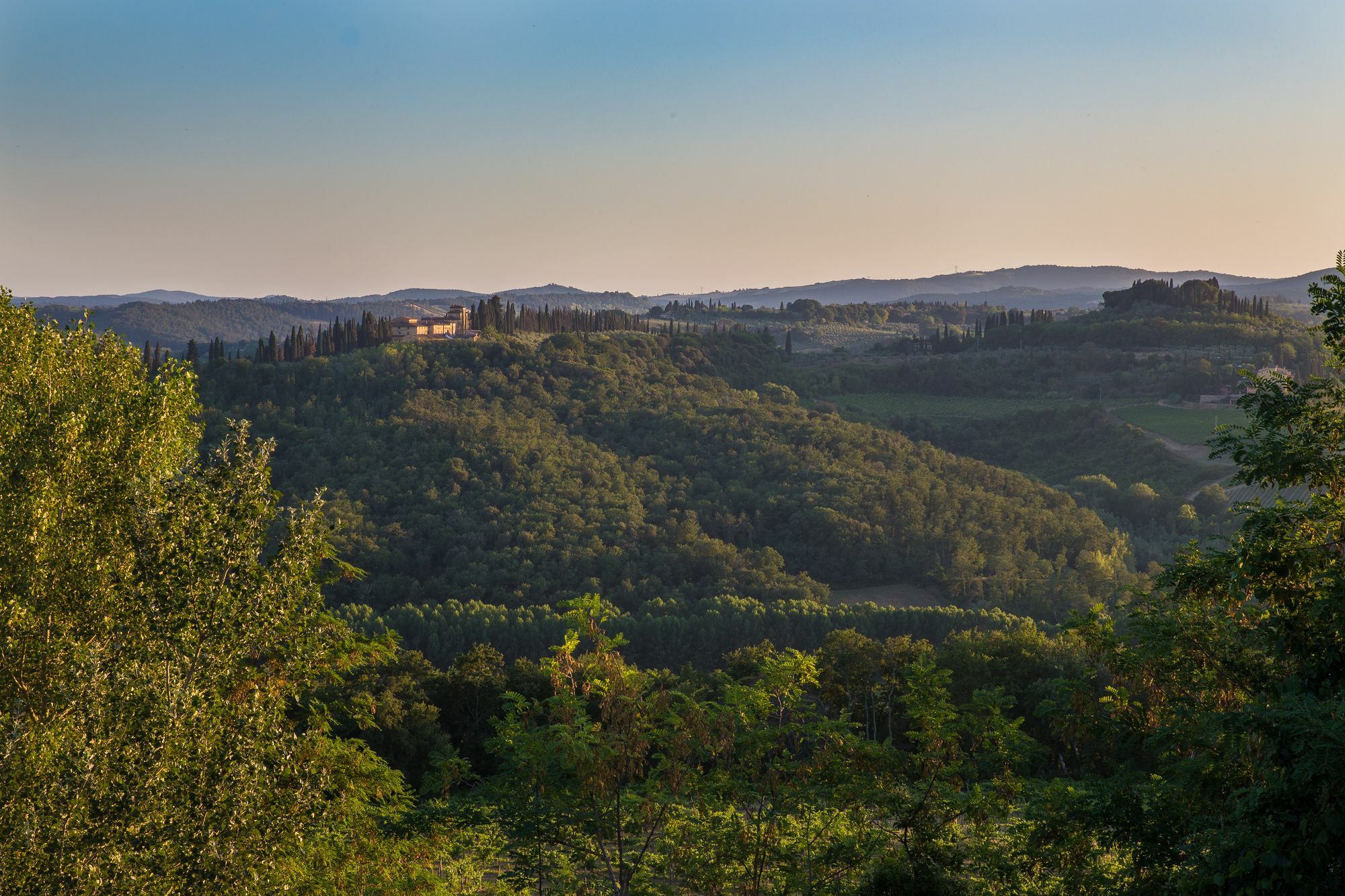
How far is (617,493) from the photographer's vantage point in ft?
279

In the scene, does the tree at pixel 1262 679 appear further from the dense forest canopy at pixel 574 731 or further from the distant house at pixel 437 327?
the distant house at pixel 437 327

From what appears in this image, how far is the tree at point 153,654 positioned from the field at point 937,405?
111621 millimetres

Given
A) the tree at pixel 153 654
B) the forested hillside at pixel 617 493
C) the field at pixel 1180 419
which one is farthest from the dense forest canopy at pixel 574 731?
the field at pixel 1180 419

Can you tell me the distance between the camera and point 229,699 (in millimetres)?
11633

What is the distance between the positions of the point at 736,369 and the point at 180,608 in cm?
12212

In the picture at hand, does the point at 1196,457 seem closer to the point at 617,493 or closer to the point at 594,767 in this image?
the point at 617,493

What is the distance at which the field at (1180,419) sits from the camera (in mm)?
100812

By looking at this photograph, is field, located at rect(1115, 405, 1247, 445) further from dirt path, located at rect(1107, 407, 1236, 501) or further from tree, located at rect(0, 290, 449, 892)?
tree, located at rect(0, 290, 449, 892)

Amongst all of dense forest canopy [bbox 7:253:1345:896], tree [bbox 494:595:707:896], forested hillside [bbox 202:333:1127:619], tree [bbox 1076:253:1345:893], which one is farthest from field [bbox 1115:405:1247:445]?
tree [bbox 494:595:707:896]

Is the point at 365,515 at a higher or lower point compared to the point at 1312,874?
lower

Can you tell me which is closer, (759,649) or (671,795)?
(671,795)

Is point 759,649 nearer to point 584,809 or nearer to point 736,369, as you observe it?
point 584,809

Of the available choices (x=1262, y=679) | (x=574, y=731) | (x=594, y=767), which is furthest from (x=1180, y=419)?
(x=594, y=767)

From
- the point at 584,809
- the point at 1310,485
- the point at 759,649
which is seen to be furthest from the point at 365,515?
the point at 1310,485
